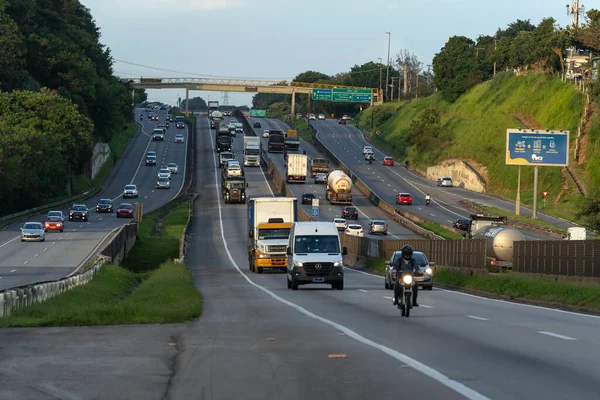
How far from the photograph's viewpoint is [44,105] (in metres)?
100

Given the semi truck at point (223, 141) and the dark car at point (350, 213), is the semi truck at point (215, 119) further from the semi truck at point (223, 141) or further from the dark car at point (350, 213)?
the dark car at point (350, 213)

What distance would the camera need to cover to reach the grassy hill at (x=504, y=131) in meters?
101

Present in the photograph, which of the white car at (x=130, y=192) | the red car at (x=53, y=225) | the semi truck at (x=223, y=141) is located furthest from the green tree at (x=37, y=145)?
the semi truck at (x=223, y=141)

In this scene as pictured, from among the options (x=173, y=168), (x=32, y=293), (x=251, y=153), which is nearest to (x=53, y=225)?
(x=32, y=293)

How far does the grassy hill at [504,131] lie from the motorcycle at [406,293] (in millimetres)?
72399

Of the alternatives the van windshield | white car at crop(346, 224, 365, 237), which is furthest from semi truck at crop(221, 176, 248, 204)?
the van windshield

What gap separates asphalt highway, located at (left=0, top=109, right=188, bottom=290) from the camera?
50.9 m

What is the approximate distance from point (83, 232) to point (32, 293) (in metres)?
50.2

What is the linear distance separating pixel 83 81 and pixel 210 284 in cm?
8202

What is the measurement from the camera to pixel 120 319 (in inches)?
771

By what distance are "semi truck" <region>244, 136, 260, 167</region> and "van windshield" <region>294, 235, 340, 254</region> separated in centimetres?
9599

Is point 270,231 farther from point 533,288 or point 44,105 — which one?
point 44,105

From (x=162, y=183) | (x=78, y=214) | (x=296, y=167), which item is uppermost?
(x=296, y=167)

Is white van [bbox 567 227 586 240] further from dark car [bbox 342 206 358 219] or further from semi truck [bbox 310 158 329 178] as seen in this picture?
semi truck [bbox 310 158 329 178]
